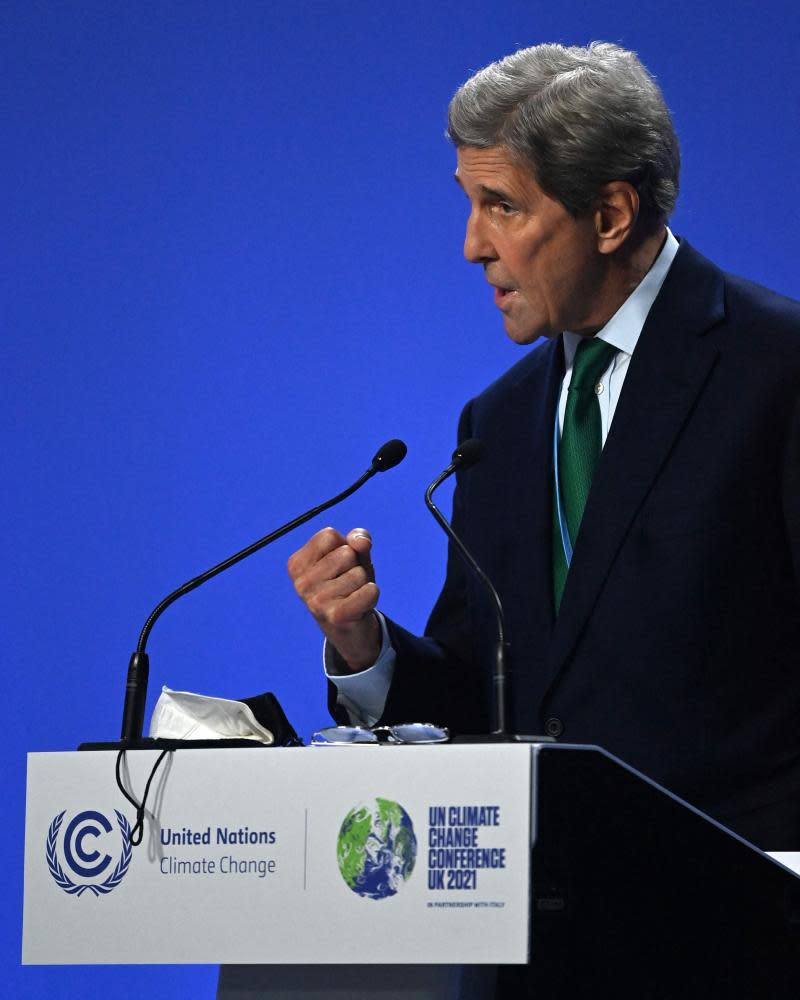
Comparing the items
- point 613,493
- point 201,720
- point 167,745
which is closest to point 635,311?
point 613,493

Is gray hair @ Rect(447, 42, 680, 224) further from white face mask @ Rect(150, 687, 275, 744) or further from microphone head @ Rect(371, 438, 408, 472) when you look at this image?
white face mask @ Rect(150, 687, 275, 744)

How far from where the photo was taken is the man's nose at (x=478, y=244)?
2.04m

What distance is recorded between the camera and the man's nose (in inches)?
80.2

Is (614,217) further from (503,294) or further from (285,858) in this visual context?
(285,858)

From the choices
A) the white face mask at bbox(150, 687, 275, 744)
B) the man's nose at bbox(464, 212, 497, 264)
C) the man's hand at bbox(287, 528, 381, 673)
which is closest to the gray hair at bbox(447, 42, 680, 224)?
the man's nose at bbox(464, 212, 497, 264)

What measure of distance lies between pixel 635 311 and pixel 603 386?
11cm

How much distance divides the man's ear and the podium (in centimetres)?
99

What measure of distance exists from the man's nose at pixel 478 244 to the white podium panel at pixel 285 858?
38.9 inches

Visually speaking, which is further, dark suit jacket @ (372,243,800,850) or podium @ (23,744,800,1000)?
dark suit jacket @ (372,243,800,850)

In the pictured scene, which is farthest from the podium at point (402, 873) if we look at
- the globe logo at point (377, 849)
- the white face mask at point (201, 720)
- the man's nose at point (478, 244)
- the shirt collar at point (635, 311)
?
the man's nose at point (478, 244)

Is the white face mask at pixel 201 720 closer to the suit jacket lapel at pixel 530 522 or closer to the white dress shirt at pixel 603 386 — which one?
the white dress shirt at pixel 603 386

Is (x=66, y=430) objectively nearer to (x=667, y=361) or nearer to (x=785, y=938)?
(x=667, y=361)

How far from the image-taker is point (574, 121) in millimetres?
2021

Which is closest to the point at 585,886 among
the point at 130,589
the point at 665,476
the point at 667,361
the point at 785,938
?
the point at 785,938
